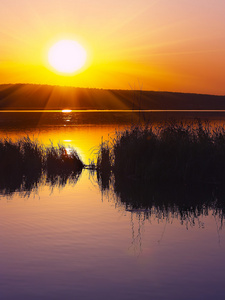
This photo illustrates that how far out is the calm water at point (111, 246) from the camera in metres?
6.05

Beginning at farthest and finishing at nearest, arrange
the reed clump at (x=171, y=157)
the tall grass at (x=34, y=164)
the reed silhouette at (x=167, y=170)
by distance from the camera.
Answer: the tall grass at (x=34, y=164) → the reed clump at (x=171, y=157) → the reed silhouette at (x=167, y=170)

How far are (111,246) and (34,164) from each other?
884 cm

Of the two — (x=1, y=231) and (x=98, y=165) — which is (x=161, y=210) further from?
(x=98, y=165)

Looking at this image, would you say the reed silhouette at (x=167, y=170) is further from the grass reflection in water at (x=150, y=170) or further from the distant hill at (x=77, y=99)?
the distant hill at (x=77, y=99)

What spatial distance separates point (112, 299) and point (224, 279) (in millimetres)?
1476

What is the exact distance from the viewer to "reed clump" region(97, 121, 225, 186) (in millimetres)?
13554

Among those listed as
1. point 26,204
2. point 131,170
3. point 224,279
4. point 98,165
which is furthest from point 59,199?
point 224,279

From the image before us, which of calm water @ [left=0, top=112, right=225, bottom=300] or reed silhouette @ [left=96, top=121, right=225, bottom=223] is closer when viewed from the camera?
calm water @ [left=0, top=112, right=225, bottom=300]

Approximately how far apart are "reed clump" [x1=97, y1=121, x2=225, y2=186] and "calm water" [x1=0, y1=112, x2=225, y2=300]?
141 cm

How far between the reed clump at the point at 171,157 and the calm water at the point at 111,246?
4.64 ft

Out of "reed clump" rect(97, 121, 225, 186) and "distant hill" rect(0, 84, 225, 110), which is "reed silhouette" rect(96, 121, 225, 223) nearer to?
"reed clump" rect(97, 121, 225, 186)

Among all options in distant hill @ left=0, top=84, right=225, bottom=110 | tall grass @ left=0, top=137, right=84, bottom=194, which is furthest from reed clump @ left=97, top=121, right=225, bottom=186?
distant hill @ left=0, top=84, right=225, bottom=110

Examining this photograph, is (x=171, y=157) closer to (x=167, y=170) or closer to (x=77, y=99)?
(x=167, y=170)

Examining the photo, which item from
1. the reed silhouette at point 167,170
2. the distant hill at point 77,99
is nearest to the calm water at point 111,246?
the reed silhouette at point 167,170
